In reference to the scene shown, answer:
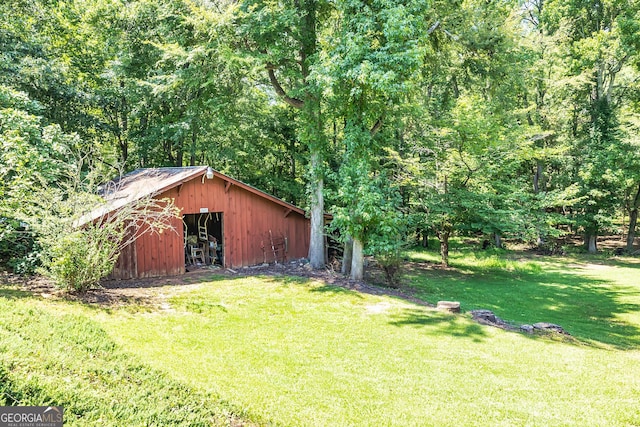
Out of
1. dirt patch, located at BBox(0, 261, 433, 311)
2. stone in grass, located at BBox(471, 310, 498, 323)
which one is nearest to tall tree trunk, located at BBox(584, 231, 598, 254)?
dirt patch, located at BBox(0, 261, 433, 311)

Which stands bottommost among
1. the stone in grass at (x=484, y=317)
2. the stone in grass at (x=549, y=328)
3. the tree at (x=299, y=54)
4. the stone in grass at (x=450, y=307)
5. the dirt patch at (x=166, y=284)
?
the stone in grass at (x=549, y=328)

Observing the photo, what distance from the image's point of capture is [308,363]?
5742 millimetres

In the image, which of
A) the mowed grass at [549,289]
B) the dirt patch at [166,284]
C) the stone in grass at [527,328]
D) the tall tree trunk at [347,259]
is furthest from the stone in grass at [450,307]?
the tall tree trunk at [347,259]

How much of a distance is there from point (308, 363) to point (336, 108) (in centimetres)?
864

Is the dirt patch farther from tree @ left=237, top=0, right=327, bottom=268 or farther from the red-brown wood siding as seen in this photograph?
tree @ left=237, top=0, right=327, bottom=268

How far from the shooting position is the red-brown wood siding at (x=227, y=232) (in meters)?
11.6

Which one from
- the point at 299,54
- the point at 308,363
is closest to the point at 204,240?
the point at 299,54

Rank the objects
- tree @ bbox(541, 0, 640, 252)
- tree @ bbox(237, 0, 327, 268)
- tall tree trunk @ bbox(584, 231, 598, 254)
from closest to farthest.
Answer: tree @ bbox(237, 0, 327, 268) → tree @ bbox(541, 0, 640, 252) → tall tree trunk @ bbox(584, 231, 598, 254)

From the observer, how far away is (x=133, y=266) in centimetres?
1130

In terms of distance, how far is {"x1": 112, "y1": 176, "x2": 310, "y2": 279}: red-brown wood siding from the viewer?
1163cm

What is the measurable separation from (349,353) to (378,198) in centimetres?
539

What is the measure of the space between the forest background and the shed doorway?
141 inches

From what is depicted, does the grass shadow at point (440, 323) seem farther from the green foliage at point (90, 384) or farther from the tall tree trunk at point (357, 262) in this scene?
the green foliage at point (90, 384)

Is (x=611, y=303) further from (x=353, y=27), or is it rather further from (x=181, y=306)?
(x=181, y=306)
